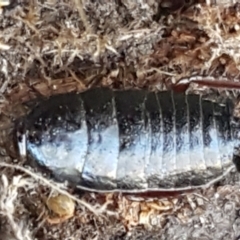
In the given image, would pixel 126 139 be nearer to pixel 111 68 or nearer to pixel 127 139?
pixel 127 139

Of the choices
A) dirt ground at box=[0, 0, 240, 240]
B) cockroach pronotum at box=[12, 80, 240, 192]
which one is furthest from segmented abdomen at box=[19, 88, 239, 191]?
dirt ground at box=[0, 0, 240, 240]

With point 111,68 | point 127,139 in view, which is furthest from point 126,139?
point 111,68

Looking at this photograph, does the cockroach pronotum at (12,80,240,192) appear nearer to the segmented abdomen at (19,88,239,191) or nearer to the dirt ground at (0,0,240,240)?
the segmented abdomen at (19,88,239,191)

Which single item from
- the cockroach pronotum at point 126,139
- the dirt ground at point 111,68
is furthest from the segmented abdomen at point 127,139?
the dirt ground at point 111,68

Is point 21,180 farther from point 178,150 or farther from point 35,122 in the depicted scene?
point 178,150

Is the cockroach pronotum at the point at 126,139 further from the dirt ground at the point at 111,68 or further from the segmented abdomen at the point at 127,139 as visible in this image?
the dirt ground at the point at 111,68

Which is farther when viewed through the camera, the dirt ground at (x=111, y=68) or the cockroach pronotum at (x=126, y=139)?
the dirt ground at (x=111, y=68)
